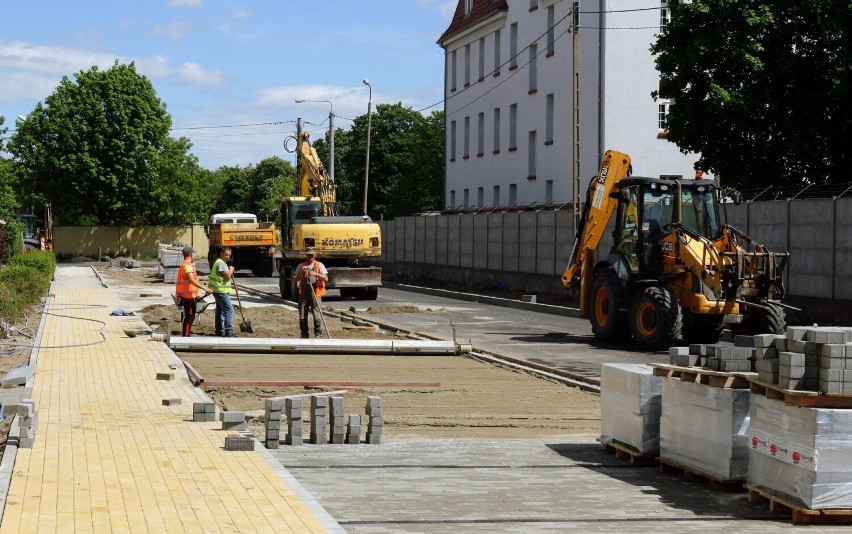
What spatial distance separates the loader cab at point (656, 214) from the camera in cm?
2264

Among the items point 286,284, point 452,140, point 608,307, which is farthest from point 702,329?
point 452,140

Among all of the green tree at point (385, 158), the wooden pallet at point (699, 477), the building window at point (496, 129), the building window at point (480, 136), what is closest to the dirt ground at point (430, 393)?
the wooden pallet at point (699, 477)

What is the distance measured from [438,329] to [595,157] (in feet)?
74.6

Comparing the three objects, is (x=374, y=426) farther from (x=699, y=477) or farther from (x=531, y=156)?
(x=531, y=156)

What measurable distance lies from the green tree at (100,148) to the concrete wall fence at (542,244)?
94.1 ft

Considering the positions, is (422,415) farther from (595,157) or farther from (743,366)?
(595,157)

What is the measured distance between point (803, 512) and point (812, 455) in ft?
1.35

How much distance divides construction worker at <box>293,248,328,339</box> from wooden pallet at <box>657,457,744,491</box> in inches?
523

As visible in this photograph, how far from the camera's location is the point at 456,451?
1192cm

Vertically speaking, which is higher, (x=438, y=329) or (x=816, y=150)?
(x=816, y=150)

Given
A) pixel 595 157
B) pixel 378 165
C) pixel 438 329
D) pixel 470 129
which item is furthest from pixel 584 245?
pixel 378 165

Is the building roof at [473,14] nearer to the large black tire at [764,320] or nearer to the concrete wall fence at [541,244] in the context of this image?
the concrete wall fence at [541,244]

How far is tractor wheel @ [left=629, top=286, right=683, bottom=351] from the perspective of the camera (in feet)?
71.9

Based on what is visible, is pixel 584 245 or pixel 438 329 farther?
pixel 438 329
